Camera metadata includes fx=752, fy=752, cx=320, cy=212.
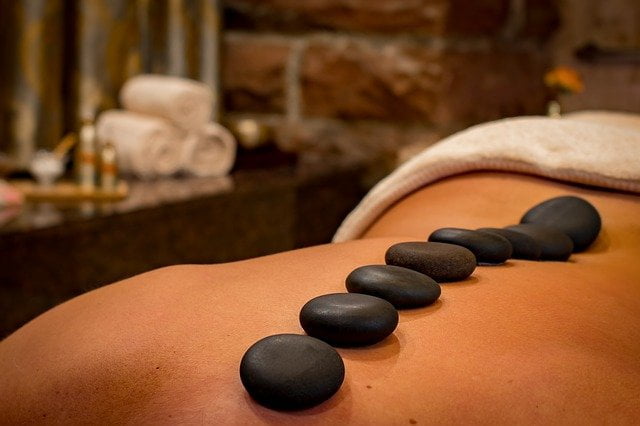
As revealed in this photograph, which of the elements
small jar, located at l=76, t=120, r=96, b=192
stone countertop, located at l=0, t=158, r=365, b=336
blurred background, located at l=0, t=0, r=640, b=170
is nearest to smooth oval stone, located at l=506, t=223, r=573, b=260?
stone countertop, located at l=0, t=158, r=365, b=336

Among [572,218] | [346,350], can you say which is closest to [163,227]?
[572,218]

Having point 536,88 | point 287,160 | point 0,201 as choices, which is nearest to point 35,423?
point 0,201

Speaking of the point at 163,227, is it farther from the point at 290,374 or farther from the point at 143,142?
the point at 290,374

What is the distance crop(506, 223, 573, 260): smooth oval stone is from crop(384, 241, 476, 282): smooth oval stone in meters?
0.08

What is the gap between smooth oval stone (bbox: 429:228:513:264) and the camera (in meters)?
0.38

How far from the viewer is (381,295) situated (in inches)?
12.7

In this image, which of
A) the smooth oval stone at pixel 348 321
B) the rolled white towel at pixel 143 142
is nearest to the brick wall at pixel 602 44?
the rolled white towel at pixel 143 142

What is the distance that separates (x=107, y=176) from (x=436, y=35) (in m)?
0.91

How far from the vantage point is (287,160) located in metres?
1.90

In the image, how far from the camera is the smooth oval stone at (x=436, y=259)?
352mm

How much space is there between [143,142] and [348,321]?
1305 mm

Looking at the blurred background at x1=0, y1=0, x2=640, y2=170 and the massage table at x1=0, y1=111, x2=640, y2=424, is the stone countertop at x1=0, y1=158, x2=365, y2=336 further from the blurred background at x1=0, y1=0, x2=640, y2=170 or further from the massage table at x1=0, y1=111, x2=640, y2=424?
the massage table at x1=0, y1=111, x2=640, y2=424

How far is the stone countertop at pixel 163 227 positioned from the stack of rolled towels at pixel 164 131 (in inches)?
1.8

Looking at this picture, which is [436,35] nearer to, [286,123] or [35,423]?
[286,123]
